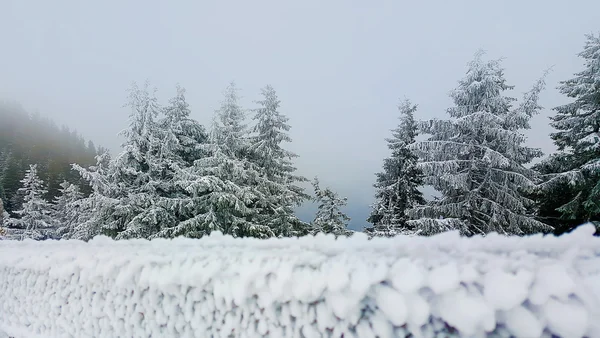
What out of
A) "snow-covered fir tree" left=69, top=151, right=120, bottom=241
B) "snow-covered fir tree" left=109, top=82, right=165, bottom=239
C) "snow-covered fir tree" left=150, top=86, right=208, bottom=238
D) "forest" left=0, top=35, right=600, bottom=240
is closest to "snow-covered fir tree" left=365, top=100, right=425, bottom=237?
"forest" left=0, top=35, right=600, bottom=240

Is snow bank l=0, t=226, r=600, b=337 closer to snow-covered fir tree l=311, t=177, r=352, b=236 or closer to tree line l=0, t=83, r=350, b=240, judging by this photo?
tree line l=0, t=83, r=350, b=240

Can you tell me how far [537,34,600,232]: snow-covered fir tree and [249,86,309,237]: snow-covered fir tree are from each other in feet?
34.5

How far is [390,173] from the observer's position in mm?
17656

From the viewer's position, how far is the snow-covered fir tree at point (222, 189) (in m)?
12.9

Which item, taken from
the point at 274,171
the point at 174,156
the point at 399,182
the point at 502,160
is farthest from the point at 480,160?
the point at 174,156

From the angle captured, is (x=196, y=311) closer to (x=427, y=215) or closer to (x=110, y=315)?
(x=110, y=315)

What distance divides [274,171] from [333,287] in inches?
576

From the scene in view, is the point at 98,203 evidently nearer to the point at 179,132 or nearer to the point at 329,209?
the point at 179,132

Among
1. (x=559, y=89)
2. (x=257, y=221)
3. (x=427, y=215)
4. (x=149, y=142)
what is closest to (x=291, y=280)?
(x=427, y=215)

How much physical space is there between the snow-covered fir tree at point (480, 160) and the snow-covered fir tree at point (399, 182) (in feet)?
10.4

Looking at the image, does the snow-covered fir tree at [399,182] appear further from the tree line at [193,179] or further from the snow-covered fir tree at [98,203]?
the snow-covered fir tree at [98,203]

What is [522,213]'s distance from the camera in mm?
12078

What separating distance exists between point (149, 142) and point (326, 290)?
15.2m

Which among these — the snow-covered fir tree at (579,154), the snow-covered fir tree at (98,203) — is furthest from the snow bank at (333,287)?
the snow-covered fir tree at (579,154)
